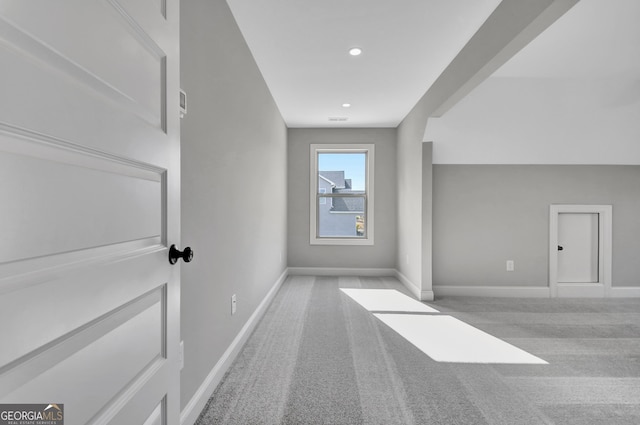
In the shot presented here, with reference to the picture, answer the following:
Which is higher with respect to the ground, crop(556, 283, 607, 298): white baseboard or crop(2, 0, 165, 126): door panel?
crop(2, 0, 165, 126): door panel

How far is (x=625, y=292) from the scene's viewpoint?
394 centimetres

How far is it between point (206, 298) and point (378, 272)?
3.81m

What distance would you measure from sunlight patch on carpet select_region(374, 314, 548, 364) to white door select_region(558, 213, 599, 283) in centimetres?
195

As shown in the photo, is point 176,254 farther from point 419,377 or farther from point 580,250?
point 580,250

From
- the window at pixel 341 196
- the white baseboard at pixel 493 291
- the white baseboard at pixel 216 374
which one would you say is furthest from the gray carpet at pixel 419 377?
the window at pixel 341 196

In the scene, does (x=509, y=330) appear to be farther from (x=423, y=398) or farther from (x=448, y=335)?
(x=423, y=398)

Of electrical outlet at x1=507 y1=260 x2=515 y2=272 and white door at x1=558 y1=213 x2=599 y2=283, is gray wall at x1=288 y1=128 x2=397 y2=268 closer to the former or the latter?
electrical outlet at x1=507 y1=260 x2=515 y2=272

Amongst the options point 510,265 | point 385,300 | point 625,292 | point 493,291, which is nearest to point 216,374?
point 385,300

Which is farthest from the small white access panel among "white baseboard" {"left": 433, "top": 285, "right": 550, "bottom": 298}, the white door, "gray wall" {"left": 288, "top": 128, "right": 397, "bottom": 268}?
"gray wall" {"left": 288, "top": 128, "right": 397, "bottom": 268}

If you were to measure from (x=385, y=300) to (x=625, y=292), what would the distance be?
2.87 meters

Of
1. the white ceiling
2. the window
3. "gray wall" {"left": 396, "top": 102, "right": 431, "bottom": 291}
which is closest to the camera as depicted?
the white ceiling

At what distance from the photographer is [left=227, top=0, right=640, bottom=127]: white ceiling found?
7.09 ft

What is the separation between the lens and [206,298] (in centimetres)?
179

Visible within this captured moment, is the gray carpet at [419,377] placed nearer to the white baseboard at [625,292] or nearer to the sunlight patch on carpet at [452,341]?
the sunlight patch on carpet at [452,341]
